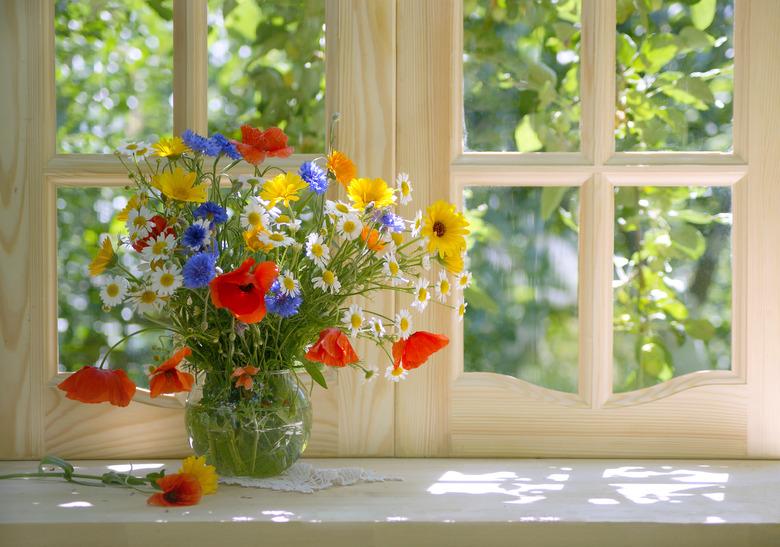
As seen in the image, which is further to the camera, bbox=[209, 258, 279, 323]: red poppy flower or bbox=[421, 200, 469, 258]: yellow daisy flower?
bbox=[421, 200, 469, 258]: yellow daisy flower

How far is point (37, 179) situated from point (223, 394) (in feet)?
1.65

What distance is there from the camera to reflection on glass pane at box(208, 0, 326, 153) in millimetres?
1499

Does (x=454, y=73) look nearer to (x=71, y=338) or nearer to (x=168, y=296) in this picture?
(x=168, y=296)

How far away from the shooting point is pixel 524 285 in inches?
59.1

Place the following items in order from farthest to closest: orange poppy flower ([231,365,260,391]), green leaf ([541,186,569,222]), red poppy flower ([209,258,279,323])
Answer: green leaf ([541,186,569,222]) < orange poppy flower ([231,365,260,391]) < red poppy flower ([209,258,279,323])

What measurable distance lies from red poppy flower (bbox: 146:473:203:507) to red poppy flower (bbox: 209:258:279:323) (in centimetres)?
23

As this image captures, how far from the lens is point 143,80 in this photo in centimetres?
150

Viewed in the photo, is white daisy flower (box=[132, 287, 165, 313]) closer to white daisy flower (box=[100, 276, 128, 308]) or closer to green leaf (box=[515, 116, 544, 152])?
white daisy flower (box=[100, 276, 128, 308])

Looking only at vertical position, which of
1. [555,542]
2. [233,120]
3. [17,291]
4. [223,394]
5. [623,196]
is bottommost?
[555,542]

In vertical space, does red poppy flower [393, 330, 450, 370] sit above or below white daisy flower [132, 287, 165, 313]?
below

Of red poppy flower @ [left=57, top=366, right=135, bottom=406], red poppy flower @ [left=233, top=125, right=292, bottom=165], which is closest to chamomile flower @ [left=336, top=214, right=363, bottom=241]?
red poppy flower @ [left=233, top=125, right=292, bottom=165]

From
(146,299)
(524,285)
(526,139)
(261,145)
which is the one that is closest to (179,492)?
(146,299)

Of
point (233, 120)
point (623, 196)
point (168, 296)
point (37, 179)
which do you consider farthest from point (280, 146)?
point (623, 196)

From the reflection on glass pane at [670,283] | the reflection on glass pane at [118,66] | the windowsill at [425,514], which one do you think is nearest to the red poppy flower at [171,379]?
the windowsill at [425,514]
